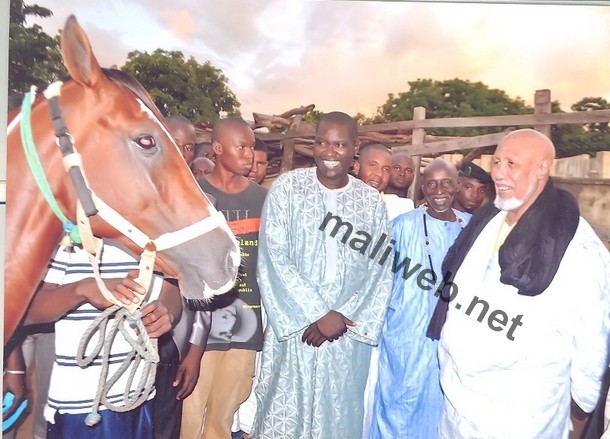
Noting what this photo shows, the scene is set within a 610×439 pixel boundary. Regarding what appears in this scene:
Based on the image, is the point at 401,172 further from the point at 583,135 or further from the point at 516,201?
the point at 583,135

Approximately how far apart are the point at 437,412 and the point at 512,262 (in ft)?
2.41

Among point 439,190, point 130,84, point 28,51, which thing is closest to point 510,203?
point 439,190

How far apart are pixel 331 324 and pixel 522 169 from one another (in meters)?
0.97

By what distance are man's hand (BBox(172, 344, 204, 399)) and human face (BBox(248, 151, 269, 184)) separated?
725 mm

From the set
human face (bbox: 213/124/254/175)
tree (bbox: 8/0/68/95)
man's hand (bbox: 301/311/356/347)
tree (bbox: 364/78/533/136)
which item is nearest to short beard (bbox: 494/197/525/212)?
tree (bbox: 364/78/533/136)

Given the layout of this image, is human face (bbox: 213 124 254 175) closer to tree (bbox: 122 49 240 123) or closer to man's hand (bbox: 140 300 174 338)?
tree (bbox: 122 49 240 123)

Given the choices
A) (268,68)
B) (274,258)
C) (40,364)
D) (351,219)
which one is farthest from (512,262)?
(40,364)

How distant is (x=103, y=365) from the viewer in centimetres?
196

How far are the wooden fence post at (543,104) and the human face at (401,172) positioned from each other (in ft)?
1.69

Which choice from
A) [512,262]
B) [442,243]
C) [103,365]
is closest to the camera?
[103,365]

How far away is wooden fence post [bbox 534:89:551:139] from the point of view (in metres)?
2.14

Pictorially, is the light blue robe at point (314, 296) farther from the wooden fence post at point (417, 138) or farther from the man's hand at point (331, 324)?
the wooden fence post at point (417, 138)

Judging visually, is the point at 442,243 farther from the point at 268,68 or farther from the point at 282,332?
the point at 268,68

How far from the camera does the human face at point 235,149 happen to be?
2119 millimetres
